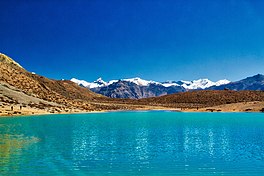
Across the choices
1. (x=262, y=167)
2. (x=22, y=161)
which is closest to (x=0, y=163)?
(x=22, y=161)

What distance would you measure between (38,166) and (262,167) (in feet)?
56.2

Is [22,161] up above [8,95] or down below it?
below

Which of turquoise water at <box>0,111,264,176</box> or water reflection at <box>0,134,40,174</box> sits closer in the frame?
turquoise water at <box>0,111,264,176</box>

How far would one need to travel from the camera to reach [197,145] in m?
35.5

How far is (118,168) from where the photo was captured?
2381 centimetres

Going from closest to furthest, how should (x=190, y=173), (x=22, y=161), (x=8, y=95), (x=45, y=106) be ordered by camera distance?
(x=190, y=173), (x=22, y=161), (x=8, y=95), (x=45, y=106)

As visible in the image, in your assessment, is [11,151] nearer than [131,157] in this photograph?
No

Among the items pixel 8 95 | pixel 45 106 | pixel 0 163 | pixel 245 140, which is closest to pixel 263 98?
pixel 45 106

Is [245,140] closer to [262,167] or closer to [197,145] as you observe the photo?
[197,145]

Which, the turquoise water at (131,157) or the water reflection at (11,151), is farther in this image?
the water reflection at (11,151)

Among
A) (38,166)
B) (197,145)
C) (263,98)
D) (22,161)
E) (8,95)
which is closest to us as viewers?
(38,166)

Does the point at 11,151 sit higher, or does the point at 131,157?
the point at 11,151

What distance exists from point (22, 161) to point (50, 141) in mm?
11556

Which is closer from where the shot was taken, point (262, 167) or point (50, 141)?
point (262, 167)
